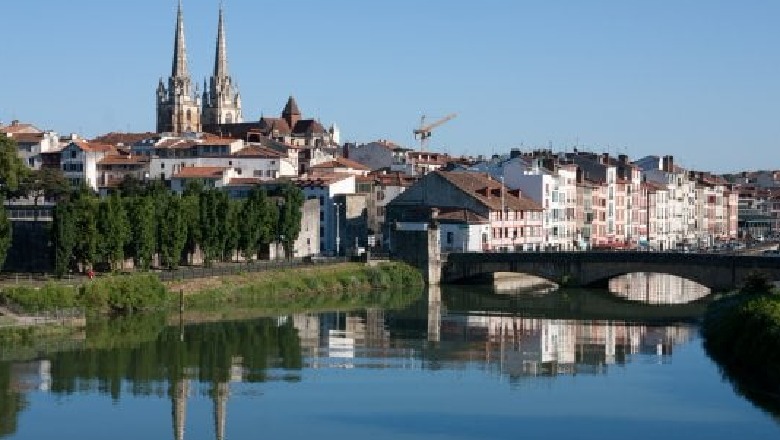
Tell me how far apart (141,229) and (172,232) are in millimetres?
2663

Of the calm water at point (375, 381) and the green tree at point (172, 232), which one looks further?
the green tree at point (172, 232)

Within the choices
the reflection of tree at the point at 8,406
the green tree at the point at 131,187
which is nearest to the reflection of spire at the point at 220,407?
the reflection of tree at the point at 8,406

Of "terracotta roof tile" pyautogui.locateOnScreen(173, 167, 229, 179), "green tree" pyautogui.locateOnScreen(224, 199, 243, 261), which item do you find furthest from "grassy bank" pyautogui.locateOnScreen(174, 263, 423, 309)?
"terracotta roof tile" pyautogui.locateOnScreen(173, 167, 229, 179)

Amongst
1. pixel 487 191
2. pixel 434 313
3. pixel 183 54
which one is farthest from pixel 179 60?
pixel 434 313

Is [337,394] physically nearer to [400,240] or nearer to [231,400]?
[231,400]

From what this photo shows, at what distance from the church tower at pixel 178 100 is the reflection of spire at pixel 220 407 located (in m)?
119

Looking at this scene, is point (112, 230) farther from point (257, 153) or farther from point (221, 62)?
point (221, 62)

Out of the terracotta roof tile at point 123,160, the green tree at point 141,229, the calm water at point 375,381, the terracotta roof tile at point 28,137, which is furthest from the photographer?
the terracotta roof tile at point 28,137

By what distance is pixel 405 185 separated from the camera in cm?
10275

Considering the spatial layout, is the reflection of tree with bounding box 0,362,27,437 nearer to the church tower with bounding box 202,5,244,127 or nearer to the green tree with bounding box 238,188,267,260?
the green tree with bounding box 238,188,267,260

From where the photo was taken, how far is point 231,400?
41.4 metres

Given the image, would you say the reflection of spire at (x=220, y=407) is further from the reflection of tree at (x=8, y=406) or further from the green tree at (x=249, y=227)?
the green tree at (x=249, y=227)

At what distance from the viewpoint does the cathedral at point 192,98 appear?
16262 centimetres

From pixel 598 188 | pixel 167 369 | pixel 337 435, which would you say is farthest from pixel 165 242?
pixel 598 188
